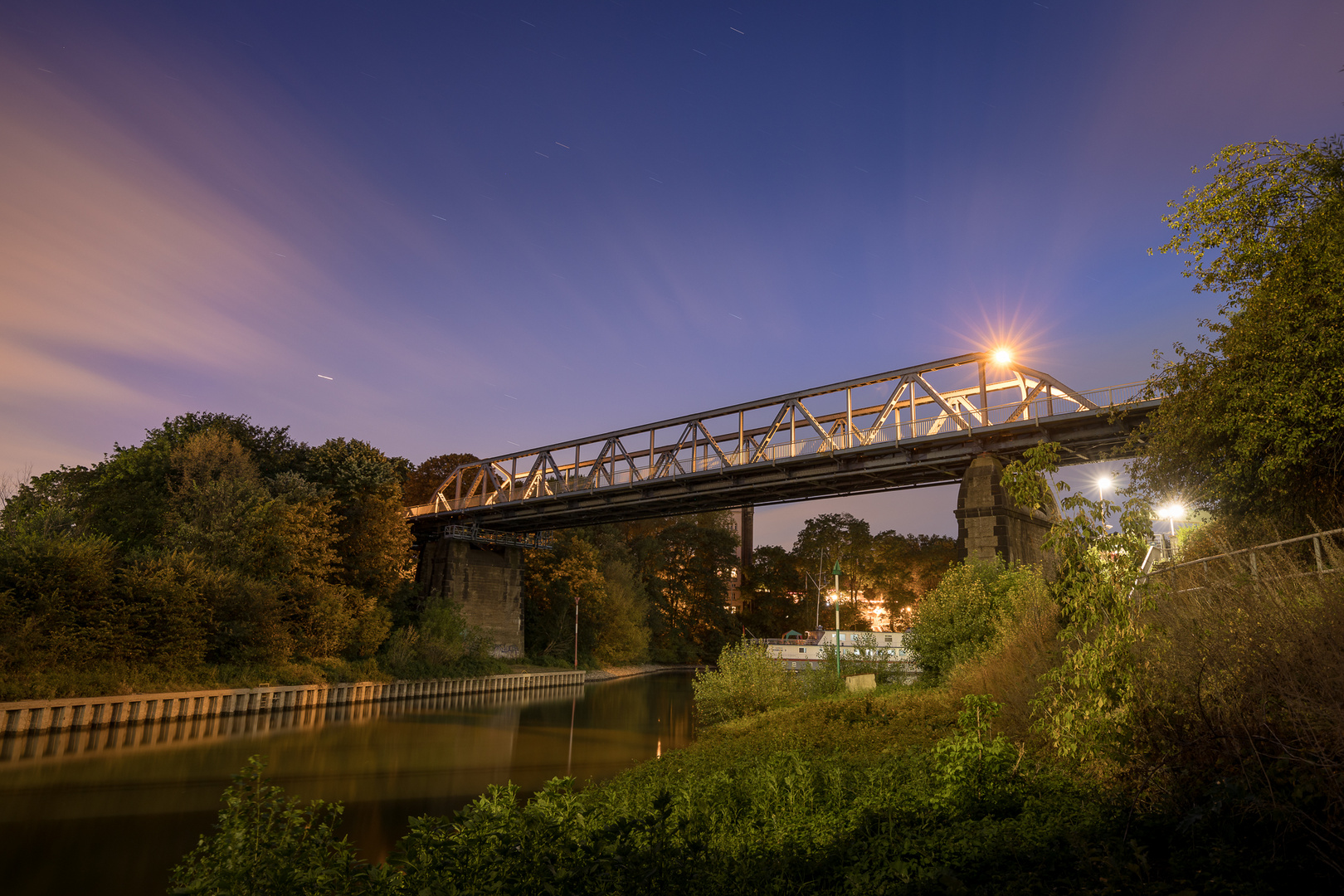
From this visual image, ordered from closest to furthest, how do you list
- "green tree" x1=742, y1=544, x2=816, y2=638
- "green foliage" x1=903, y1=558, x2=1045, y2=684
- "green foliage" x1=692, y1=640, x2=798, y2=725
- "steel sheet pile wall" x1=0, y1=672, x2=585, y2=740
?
"green foliage" x1=903, y1=558, x2=1045, y2=684
"green foliage" x1=692, y1=640, x2=798, y2=725
"steel sheet pile wall" x1=0, y1=672, x2=585, y2=740
"green tree" x1=742, y1=544, x2=816, y2=638

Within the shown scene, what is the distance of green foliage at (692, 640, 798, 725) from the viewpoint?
2098 cm

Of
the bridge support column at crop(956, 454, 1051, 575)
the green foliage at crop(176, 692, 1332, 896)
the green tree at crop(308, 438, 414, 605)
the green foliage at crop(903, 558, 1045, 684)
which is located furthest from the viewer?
the green tree at crop(308, 438, 414, 605)

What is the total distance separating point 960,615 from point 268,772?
1836 cm

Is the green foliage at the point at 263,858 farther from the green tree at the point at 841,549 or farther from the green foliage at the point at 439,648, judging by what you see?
the green tree at the point at 841,549

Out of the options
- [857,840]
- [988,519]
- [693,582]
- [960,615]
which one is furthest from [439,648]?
[693,582]

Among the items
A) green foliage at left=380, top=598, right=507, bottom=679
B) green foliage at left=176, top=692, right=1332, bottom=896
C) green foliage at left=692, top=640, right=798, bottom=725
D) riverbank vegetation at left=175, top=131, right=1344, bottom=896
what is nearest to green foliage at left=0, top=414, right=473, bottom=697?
green foliage at left=380, top=598, right=507, bottom=679

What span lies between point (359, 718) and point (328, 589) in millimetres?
7456

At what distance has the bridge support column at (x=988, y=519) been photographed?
93.1 ft

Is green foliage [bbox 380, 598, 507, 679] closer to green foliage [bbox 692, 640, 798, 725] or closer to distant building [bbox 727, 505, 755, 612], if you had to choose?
green foliage [bbox 692, 640, 798, 725]

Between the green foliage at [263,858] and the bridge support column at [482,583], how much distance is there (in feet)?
142

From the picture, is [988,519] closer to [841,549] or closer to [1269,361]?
[1269,361]

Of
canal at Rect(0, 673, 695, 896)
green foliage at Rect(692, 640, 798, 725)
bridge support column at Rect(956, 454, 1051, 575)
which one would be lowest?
canal at Rect(0, 673, 695, 896)

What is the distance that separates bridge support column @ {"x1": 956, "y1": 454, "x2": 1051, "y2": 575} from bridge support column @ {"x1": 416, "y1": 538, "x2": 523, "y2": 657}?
3272 cm

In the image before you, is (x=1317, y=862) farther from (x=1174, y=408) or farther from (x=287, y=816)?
(x=1174, y=408)
